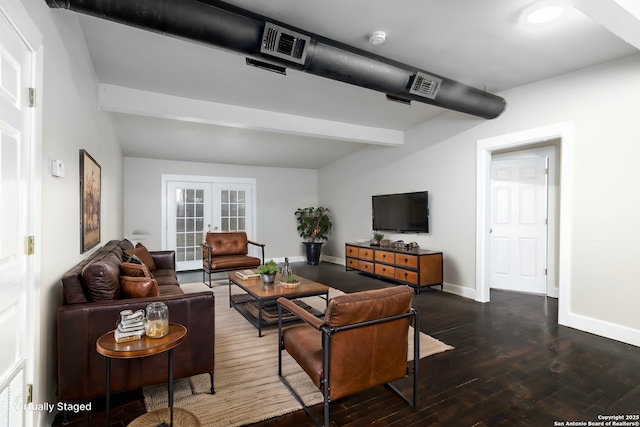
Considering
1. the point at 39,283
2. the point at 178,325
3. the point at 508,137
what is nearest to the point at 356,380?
the point at 178,325

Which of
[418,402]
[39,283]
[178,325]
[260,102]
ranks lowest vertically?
[418,402]

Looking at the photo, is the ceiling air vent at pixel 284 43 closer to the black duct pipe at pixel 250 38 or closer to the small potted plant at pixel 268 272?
the black duct pipe at pixel 250 38

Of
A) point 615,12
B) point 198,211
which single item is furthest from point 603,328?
point 198,211

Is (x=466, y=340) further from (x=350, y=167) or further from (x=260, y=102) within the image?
(x=350, y=167)

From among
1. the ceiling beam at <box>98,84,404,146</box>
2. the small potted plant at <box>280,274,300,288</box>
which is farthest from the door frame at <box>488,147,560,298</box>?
the small potted plant at <box>280,274,300,288</box>

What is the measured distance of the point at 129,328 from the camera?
178 cm

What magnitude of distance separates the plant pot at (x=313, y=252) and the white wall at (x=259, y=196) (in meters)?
0.67

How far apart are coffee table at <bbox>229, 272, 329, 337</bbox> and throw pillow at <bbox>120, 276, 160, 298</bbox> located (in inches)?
46.6

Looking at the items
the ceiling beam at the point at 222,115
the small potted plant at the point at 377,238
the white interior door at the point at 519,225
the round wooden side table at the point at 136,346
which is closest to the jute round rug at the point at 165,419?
the round wooden side table at the point at 136,346

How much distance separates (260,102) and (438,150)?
9.45 feet

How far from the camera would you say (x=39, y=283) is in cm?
175

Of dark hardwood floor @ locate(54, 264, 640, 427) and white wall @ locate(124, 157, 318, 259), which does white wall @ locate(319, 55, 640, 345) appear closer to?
dark hardwood floor @ locate(54, 264, 640, 427)

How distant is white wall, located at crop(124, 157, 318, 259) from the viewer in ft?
21.7

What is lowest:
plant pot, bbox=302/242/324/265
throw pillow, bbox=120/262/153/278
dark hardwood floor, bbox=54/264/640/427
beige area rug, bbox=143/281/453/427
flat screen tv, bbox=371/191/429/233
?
beige area rug, bbox=143/281/453/427
